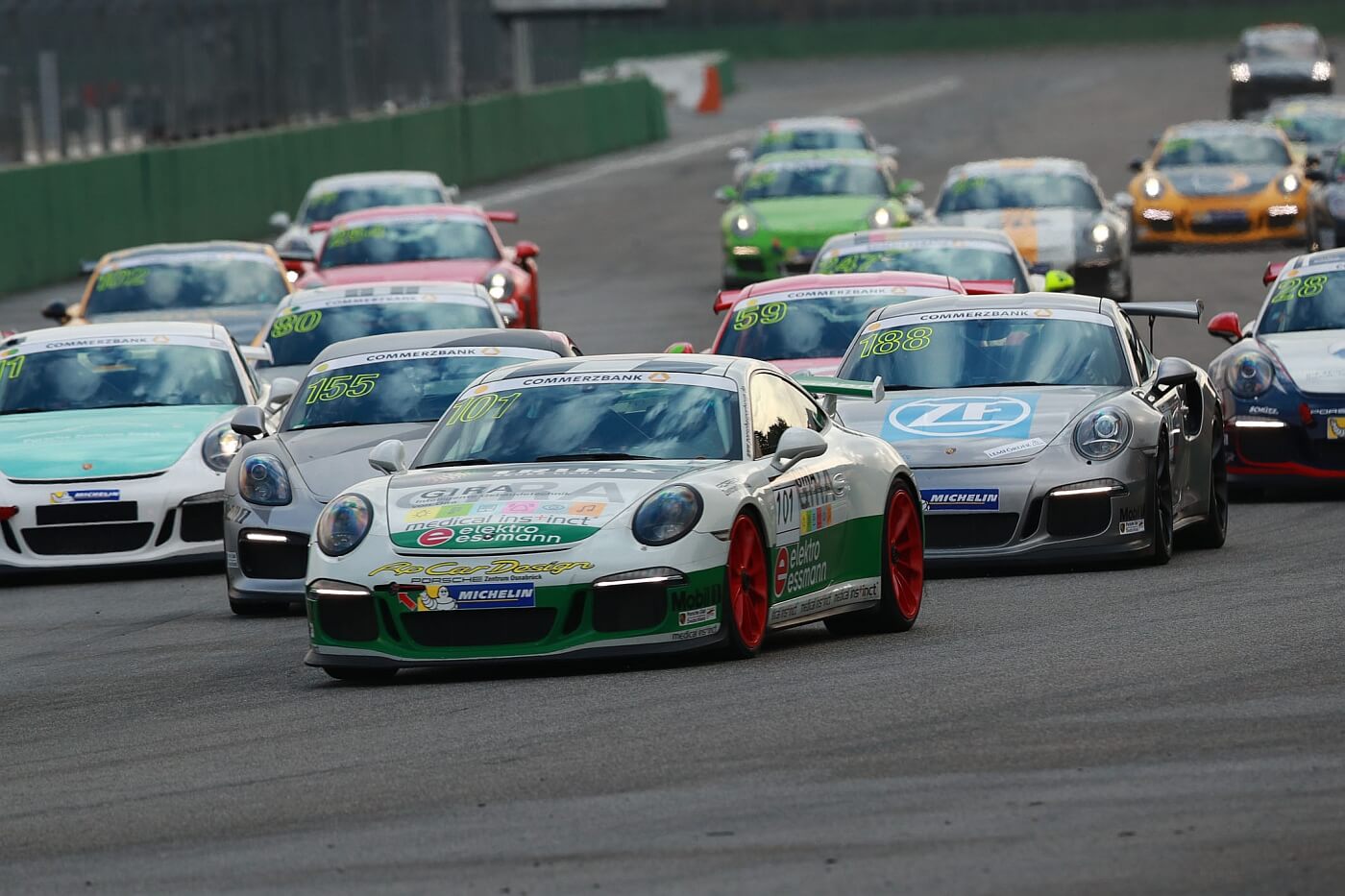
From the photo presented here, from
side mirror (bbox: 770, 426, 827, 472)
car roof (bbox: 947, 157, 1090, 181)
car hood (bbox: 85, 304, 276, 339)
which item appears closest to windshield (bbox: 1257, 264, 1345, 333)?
side mirror (bbox: 770, 426, 827, 472)

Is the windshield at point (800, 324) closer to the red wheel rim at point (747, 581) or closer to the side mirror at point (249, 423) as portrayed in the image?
the side mirror at point (249, 423)

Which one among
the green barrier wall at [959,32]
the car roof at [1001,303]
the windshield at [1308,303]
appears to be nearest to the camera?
the car roof at [1001,303]

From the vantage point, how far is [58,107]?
3759 cm

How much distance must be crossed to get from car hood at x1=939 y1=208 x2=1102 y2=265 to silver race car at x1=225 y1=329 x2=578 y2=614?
449 inches

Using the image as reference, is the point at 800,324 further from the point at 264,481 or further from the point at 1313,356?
the point at 264,481

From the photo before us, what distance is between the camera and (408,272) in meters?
24.5

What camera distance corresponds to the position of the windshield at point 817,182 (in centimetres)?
2978

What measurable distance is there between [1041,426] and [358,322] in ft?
21.5

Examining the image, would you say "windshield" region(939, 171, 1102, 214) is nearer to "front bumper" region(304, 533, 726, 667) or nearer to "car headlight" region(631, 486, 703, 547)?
"car headlight" region(631, 486, 703, 547)

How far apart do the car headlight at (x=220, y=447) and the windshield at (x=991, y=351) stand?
3293mm

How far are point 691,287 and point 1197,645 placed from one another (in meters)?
22.2

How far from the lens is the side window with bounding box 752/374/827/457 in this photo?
10.6m

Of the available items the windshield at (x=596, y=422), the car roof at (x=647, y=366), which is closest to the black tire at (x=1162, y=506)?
the car roof at (x=647, y=366)

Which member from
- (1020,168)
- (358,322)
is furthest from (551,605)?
(1020,168)
